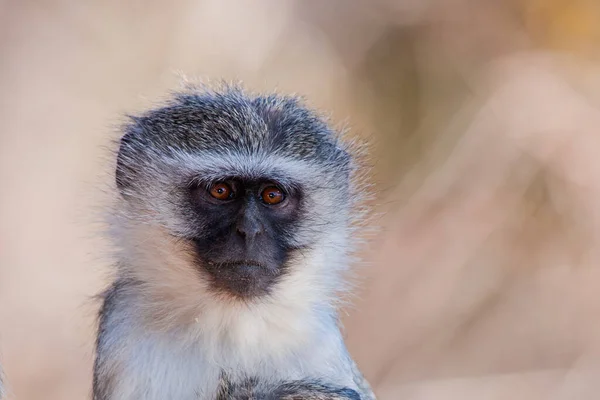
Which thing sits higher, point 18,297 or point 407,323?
point 407,323

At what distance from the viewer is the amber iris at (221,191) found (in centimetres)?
297

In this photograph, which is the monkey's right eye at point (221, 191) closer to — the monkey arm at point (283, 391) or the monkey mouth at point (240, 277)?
the monkey mouth at point (240, 277)

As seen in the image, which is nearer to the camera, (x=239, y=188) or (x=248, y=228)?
(x=248, y=228)

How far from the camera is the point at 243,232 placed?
9.04 ft

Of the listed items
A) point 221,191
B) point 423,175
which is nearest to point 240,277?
point 221,191

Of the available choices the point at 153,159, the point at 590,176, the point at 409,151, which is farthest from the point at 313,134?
the point at 409,151

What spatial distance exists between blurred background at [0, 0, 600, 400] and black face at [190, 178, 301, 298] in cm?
254

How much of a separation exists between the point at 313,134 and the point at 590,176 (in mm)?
3252

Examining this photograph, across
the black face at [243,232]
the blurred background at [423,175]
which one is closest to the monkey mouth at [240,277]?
the black face at [243,232]

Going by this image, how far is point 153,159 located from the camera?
311cm

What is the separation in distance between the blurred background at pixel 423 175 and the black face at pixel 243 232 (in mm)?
2544

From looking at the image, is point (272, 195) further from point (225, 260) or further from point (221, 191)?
point (225, 260)

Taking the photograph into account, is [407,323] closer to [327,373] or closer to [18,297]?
[18,297]

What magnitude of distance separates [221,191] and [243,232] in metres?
0.27
